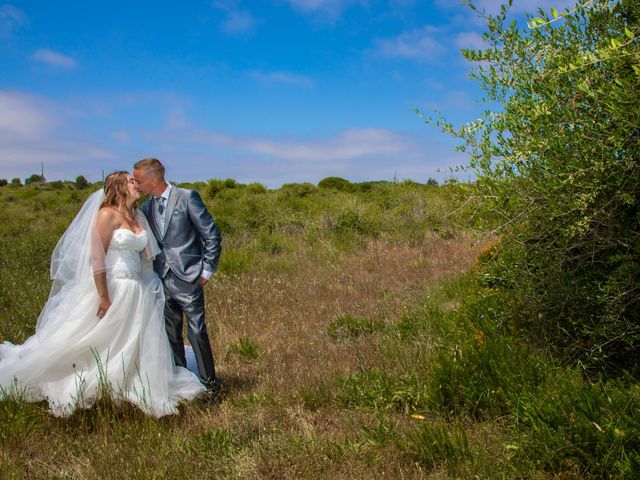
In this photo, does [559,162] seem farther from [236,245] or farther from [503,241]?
[236,245]

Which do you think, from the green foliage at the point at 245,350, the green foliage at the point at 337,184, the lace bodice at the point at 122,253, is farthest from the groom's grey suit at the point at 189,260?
the green foliage at the point at 337,184

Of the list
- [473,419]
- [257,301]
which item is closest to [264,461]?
[473,419]

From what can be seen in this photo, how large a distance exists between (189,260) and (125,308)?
75cm

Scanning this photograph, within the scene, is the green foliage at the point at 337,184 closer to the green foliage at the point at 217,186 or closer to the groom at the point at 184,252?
the green foliage at the point at 217,186

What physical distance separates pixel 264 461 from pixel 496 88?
11.3 ft

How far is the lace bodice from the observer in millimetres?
4812

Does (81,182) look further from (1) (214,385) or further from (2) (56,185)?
(1) (214,385)

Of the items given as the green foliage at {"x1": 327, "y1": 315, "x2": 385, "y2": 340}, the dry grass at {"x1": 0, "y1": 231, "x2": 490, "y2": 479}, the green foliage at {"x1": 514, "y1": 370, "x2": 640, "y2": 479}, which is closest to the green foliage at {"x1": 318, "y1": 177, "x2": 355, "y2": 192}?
the dry grass at {"x1": 0, "y1": 231, "x2": 490, "y2": 479}

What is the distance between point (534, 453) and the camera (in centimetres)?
315

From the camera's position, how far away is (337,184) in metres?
32.4

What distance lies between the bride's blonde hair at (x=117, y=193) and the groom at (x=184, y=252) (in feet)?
0.48

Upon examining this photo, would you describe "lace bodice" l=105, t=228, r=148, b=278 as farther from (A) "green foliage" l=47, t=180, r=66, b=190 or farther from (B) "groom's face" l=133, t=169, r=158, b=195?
(A) "green foliage" l=47, t=180, r=66, b=190

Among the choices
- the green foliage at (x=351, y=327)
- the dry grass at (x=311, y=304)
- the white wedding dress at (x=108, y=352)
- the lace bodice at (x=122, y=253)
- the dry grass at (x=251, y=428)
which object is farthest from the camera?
the green foliage at (x=351, y=327)

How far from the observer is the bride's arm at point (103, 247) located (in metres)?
4.64
